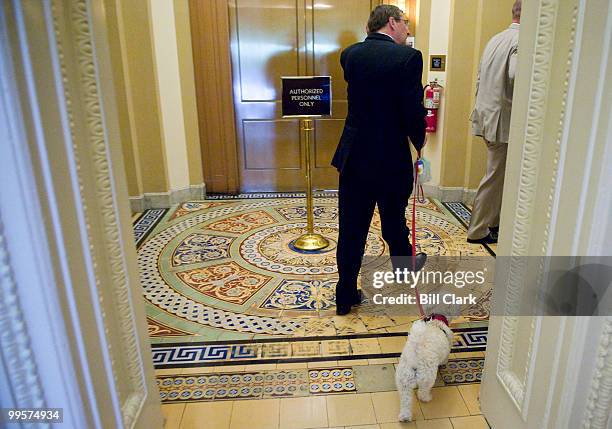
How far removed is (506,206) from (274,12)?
12.7ft

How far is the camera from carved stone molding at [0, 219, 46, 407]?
3.45 feet

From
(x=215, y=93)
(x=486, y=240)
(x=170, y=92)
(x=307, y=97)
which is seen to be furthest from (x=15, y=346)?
(x=215, y=93)

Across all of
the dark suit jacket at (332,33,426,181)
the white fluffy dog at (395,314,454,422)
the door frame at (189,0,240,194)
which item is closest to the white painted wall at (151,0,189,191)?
the door frame at (189,0,240,194)

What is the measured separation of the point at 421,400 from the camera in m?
2.05

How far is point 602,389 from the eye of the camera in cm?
137

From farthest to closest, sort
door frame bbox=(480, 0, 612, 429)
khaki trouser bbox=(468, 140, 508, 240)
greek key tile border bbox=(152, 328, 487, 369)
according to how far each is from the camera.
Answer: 1. khaki trouser bbox=(468, 140, 508, 240)
2. greek key tile border bbox=(152, 328, 487, 369)
3. door frame bbox=(480, 0, 612, 429)

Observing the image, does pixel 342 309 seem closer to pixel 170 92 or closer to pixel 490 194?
pixel 490 194

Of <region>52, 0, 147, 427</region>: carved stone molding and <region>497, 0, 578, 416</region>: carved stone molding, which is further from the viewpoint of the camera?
<region>497, 0, 578, 416</region>: carved stone molding

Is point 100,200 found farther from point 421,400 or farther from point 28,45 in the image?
point 421,400

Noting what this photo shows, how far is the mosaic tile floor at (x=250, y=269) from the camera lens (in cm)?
267

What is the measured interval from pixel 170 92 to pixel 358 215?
2974mm

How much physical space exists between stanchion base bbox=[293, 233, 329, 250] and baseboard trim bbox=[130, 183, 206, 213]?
1.68 m

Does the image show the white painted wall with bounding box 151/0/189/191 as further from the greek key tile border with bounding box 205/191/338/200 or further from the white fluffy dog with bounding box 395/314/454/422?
the white fluffy dog with bounding box 395/314/454/422

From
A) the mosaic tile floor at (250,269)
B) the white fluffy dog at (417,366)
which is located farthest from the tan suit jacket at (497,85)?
the white fluffy dog at (417,366)
